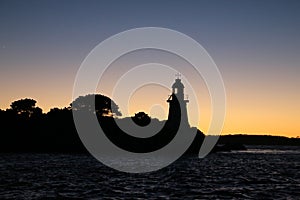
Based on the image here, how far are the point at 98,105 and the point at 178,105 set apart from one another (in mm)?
28426

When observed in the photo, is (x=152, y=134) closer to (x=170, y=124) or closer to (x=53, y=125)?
(x=170, y=124)

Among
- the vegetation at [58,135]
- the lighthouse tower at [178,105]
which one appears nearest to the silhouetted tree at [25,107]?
the vegetation at [58,135]

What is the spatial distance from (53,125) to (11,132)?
31.2 ft

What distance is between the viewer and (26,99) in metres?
112

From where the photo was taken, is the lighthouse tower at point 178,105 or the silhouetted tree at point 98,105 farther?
the silhouetted tree at point 98,105

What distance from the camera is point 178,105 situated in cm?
9006

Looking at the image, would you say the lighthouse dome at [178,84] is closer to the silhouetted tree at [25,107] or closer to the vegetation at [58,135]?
the vegetation at [58,135]

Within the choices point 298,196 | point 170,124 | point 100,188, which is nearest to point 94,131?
point 170,124

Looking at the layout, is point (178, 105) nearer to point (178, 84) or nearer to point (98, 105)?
point (178, 84)

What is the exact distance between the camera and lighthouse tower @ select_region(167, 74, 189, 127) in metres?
89.0

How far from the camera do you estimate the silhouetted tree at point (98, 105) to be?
105125 millimetres

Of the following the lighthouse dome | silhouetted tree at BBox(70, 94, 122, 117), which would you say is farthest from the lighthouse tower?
silhouetted tree at BBox(70, 94, 122, 117)

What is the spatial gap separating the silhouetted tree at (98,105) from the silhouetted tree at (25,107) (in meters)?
13.1

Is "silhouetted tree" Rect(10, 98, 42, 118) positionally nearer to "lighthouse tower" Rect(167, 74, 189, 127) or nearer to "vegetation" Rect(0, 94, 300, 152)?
"vegetation" Rect(0, 94, 300, 152)
